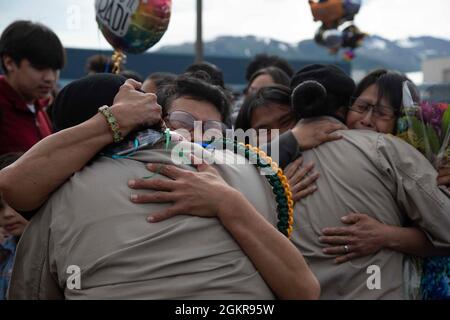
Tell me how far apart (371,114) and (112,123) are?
1.24 meters

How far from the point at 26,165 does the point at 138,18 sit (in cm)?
184

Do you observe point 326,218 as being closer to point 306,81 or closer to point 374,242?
point 374,242

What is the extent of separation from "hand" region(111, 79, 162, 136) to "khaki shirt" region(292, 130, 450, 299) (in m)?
0.82

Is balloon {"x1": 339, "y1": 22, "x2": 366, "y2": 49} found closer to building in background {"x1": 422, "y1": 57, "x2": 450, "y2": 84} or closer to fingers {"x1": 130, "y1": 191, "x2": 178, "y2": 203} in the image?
fingers {"x1": 130, "y1": 191, "x2": 178, "y2": 203}

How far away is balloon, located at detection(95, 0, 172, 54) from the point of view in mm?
2998

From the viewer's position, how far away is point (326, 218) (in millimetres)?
2033

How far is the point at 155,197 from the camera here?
133 cm

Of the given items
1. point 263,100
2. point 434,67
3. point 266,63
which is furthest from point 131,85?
point 434,67

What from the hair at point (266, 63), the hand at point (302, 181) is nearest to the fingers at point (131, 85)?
the hand at point (302, 181)

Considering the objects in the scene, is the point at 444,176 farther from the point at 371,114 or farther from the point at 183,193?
the point at 183,193

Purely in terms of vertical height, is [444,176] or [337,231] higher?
[444,176]

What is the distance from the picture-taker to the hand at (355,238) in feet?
6.52

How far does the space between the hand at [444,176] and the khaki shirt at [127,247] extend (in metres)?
0.97

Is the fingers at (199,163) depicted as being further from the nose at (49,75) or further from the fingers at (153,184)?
the nose at (49,75)
